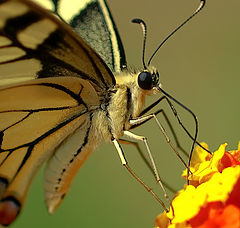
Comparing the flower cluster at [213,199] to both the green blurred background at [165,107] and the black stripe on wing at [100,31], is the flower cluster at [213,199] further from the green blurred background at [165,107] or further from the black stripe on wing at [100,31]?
the green blurred background at [165,107]

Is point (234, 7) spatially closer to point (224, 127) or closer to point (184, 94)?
point (184, 94)

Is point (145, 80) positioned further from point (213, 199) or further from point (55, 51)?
point (213, 199)

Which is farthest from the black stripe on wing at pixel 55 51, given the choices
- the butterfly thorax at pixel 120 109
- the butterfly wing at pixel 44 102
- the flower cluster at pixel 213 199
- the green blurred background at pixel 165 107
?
the green blurred background at pixel 165 107

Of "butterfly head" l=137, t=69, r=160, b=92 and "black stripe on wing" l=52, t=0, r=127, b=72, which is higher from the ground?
"black stripe on wing" l=52, t=0, r=127, b=72

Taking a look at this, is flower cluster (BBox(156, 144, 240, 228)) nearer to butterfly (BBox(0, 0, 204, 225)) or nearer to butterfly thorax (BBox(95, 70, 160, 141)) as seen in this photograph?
butterfly (BBox(0, 0, 204, 225))

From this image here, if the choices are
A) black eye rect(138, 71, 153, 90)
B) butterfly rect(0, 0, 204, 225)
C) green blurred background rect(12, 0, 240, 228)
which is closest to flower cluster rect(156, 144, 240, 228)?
butterfly rect(0, 0, 204, 225)

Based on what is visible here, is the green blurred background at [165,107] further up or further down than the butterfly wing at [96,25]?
further down
